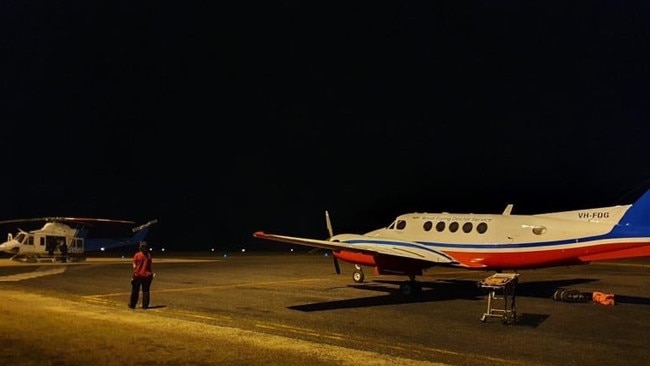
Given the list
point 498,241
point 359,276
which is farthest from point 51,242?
point 498,241

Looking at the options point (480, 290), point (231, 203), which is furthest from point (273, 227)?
point (480, 290)

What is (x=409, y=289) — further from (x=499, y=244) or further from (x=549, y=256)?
(x=549, y=256)

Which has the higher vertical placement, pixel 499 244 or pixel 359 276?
pixel 499 244

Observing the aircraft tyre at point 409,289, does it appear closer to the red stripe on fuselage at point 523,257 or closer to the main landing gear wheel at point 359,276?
the red stripe on fuselage at point 523,257

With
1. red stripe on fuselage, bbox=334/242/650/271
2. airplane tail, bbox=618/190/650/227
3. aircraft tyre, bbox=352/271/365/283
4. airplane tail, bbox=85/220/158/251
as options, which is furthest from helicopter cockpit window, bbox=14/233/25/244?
airplane tail, bbox=618/190/650/227

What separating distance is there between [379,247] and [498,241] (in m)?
4.18

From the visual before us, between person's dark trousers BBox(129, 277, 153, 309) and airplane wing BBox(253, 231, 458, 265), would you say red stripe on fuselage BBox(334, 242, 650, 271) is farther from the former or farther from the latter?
person's dark trousers BBox(129, 277, 153, 309)

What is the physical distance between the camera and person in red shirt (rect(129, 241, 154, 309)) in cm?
1817

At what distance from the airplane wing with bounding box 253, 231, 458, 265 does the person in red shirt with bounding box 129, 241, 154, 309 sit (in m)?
3.73

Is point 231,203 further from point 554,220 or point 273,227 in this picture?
Answer: point 554,220

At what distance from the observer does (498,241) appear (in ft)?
74.1

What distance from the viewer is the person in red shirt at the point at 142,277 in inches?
715

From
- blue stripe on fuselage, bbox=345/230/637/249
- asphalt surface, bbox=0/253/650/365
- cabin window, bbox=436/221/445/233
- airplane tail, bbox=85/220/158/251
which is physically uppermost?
airplane tail, bbox=85/220/158/251

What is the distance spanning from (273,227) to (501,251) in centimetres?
9536
